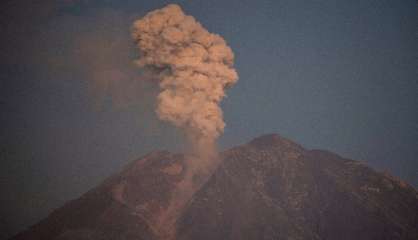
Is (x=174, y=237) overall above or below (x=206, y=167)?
below

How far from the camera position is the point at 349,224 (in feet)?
149

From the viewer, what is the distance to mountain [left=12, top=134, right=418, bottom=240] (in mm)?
44062

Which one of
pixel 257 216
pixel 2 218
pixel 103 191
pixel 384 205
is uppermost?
pixel 384 205

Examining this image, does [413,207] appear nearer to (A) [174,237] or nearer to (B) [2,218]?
(A) [174,237]

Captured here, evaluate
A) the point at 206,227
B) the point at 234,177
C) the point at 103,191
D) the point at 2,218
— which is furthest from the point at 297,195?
the point at 2,218

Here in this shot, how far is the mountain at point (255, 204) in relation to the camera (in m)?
44.1

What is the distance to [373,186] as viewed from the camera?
52.3 m

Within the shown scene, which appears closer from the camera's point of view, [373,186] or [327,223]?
[327,223]

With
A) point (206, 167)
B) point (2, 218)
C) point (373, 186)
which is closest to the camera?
point (373, 186)

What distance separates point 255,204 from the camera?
5012 cm

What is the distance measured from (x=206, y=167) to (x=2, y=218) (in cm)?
10370

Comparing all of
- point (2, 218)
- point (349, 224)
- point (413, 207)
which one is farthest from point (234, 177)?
point (2, 218)

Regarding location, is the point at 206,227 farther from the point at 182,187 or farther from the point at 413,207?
the point at 413,207

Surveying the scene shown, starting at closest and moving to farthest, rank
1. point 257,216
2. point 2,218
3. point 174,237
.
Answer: point 174,237
point 257,216
point 2,218
